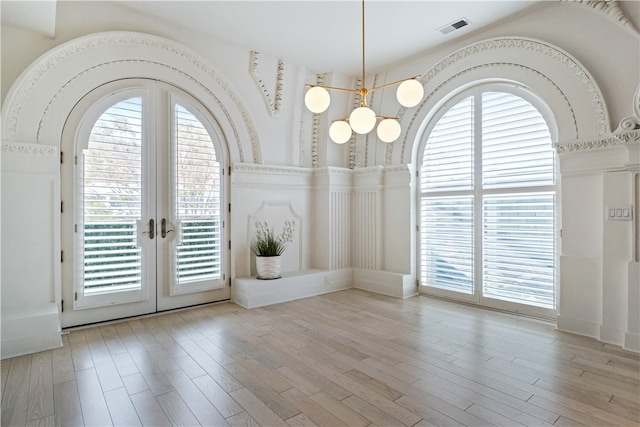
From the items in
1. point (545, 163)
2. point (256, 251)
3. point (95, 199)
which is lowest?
point (256, 251)

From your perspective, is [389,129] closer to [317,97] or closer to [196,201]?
[317,97]

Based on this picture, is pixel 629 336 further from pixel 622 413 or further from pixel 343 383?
pixel 343 383

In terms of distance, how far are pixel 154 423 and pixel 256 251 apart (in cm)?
285

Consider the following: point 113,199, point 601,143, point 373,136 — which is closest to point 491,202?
point 601,143

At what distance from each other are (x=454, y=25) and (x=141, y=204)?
4124 millimetres

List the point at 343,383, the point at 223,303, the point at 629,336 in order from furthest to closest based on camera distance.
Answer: the point at 223,303
the point at 629,336
the point at 343,383

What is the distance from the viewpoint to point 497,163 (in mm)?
4090

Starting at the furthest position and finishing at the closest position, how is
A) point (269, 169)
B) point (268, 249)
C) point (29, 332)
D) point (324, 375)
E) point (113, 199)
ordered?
1. point (269, 169)
2. point (268, 249)
3. point (113, 199)
4. point (29, 332)
5. point (324, 375)

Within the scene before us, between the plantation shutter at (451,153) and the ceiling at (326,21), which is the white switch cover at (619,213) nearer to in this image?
the plantation shutter at (451,153)

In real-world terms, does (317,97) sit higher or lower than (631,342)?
higher

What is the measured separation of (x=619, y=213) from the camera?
10.2ft

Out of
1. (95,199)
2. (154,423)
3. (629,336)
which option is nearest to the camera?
(154,423)

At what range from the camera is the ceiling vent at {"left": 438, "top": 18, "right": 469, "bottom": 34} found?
3.88 meters

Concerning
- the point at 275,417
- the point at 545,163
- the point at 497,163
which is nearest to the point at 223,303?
the point at 275,417
